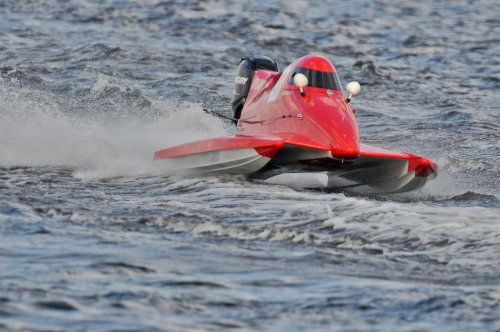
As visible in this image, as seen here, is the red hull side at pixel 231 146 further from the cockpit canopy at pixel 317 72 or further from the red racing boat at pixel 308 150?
the cockpit canopy at pixel 317 72

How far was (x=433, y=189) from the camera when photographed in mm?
13039

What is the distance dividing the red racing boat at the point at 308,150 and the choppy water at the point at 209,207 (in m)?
0.29

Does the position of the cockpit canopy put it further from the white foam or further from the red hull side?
the white foam

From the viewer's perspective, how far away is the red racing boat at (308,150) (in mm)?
11828

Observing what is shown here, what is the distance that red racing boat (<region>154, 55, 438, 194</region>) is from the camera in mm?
11828

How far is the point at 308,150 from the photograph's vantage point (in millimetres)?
11797

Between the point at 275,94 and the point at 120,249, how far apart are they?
15.7 feet

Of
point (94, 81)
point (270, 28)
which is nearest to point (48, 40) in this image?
point (94, 81)

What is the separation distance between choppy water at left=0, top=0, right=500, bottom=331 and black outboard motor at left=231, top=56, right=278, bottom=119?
1436mm

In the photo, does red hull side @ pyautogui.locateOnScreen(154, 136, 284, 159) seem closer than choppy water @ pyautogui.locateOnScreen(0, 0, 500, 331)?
No

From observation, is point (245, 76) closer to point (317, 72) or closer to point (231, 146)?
point (317, 72)

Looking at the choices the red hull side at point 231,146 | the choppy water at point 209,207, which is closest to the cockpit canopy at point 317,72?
the red hull side at point 231,146

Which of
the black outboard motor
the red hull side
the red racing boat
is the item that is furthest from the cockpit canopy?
the black outboard motor

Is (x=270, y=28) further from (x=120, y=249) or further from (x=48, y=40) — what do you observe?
(x=120, y=249)
